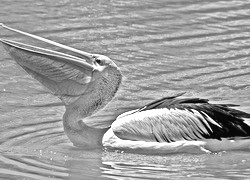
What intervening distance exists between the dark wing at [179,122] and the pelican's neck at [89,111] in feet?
0.85

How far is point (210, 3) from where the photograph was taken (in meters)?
13.6

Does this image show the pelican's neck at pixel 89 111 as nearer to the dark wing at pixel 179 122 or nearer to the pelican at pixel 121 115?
the pelican at pixel 121 115

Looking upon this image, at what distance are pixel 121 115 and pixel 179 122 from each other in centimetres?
60

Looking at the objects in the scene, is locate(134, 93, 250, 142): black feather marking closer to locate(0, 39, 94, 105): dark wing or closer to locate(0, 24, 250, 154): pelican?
locate(0, 24, 250, 154): pelican

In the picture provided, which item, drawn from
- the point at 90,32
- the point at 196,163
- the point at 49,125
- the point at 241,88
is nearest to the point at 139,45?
the point at 90,32

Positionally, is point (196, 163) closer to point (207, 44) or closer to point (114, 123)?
point (114, 123)

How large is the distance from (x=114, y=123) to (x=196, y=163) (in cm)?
94

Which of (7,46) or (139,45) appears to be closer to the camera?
(7,46)

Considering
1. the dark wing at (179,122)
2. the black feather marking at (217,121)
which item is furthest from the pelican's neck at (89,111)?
the black feather marking at (217,121)

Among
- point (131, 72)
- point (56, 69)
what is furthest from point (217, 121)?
point (131, 72)

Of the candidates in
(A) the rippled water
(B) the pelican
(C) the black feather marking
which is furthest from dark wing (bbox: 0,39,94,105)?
(C) the black feather marking

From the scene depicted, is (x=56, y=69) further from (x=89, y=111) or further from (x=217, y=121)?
(x=217, y=121)

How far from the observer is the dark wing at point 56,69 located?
871cm

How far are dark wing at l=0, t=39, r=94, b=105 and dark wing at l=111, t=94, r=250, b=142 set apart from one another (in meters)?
0.54
